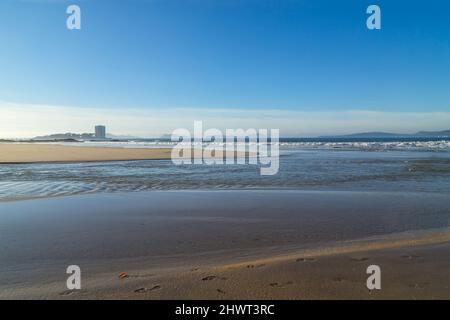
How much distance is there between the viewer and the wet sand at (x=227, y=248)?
4.33 meters

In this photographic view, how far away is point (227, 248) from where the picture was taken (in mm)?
6062

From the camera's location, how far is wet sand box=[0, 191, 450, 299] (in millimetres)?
4332

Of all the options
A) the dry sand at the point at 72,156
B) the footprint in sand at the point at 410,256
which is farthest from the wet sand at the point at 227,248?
the dry sand at the point at 72,156

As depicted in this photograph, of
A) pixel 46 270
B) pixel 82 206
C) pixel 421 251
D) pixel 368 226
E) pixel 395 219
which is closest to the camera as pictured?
pixel 46 270

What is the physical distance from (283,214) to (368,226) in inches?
78.2

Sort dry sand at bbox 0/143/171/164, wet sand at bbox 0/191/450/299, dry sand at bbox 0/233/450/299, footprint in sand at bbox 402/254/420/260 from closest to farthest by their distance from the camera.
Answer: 1. dry sand at bbox 0/233/450/299
2. wet sand at bbox 0/191/450/299
3. footprint in sand at bbox 402/254/420/260
4. dry sand at bbox 0/143/171/164

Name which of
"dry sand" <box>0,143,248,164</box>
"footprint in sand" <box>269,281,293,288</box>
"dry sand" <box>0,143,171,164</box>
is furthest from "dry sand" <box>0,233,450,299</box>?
"dry sand" <box>0,143,171,164</box>

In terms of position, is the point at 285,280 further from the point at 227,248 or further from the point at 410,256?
the point at 410,256

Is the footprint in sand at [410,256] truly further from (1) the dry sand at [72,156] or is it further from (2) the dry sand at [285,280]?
(1) the dry sand at [72,156]

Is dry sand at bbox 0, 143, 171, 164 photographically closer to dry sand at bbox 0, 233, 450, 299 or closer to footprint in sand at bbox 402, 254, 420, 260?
dry sand at bbox 0, 233, 450, 299
